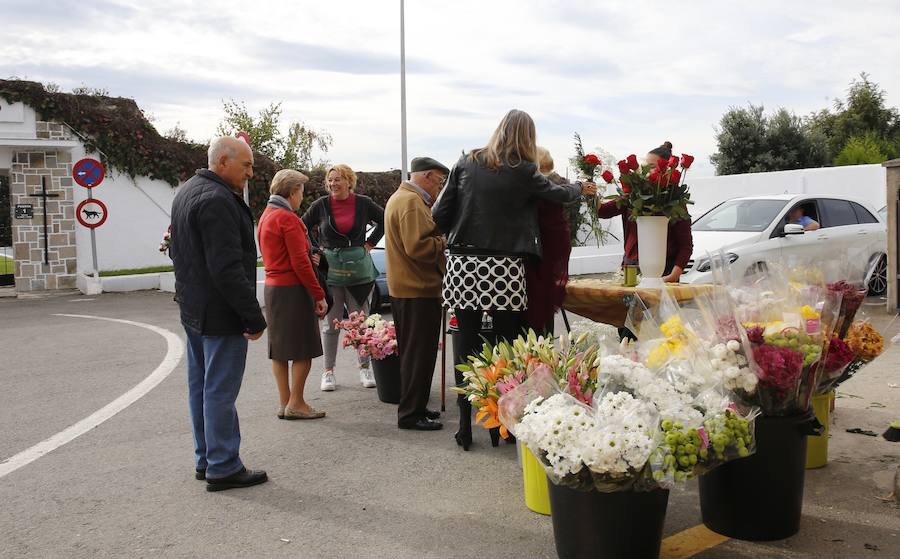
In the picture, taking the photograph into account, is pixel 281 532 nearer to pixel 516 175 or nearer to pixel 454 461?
pixel 454 461

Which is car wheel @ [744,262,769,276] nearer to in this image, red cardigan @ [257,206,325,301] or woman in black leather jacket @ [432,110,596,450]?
woman in black leather jacket @ [432,110,596,450]

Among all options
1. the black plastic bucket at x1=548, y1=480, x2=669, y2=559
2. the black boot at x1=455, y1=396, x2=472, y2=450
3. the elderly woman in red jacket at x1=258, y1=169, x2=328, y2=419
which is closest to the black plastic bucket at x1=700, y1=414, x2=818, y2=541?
the black plastic bucket at x1=548, y1=480, x2=669, y2=559

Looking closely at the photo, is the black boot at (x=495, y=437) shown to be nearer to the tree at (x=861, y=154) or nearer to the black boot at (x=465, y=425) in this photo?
the black boot at (x=465, y=425)

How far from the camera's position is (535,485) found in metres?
4.35

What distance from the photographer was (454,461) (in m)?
5.29

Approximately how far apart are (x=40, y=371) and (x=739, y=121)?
2851 centimetres

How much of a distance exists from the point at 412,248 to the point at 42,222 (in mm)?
16334

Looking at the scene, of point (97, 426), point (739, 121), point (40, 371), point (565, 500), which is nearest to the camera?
point (565, 500)

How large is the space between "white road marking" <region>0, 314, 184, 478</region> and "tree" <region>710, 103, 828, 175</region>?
26.4m

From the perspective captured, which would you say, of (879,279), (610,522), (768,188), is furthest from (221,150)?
(768,188)

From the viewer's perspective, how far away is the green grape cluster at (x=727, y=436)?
11.1 ft

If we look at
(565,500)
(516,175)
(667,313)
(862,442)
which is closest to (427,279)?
(516,175)

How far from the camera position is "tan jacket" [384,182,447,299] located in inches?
225

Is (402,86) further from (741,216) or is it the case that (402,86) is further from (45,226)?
(741,216)
